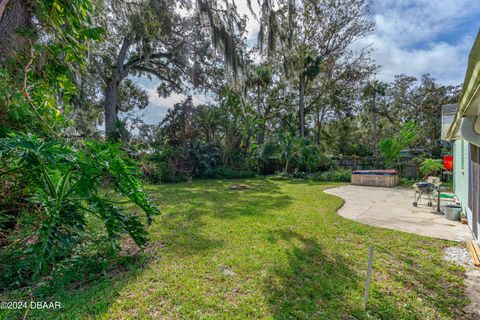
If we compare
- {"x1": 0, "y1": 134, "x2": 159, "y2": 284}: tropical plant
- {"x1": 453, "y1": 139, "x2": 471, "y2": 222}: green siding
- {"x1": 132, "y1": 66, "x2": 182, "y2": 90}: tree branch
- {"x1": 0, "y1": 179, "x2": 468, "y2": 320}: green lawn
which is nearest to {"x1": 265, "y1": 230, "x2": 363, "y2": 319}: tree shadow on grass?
{"x1": 0, "y1": 179, "x2": 468, "y2": 320}: green lawn

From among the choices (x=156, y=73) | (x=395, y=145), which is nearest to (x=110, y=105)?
(x=156, y=73)

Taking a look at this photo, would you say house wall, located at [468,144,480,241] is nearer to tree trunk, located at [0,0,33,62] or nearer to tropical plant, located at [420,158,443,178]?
tropical plant, located at [420,158,443,178]

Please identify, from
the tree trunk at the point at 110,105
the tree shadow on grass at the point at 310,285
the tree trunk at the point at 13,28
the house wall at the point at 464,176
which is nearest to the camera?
the tree shadow on grass at the point at 310,285

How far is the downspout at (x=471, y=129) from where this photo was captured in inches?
95.8

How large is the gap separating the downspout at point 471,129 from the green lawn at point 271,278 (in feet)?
5.09

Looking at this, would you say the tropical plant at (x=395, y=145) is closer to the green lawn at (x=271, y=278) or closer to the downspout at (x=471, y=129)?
the green lawn at (x=271, y=278)

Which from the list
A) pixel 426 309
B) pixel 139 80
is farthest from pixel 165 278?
pixel 139 80

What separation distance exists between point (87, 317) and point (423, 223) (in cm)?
541

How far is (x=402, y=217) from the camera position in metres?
4.63

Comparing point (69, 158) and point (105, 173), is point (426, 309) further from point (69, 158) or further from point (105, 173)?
point (69, 158)

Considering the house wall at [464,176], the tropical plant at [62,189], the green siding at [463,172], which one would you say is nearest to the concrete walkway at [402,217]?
the house wall at [464,176]

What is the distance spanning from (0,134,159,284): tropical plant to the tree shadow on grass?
70.9 inches

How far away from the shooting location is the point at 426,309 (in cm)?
196

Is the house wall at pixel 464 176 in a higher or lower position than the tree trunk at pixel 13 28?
lower
